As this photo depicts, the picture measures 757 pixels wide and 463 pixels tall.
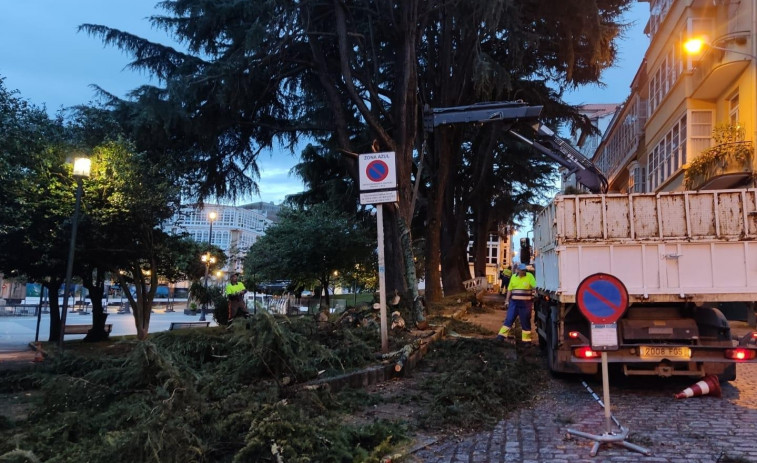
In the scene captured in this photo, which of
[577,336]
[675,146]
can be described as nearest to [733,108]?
[675,146]

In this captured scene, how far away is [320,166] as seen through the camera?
916 inches

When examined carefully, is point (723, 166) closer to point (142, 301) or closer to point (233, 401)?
point (233, 401)

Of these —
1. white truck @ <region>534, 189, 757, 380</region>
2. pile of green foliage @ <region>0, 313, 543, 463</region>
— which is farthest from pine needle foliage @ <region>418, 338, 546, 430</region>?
white truck @ <region>534, 189, 757, 380</region>

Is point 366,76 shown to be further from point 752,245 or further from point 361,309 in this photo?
point 752,245

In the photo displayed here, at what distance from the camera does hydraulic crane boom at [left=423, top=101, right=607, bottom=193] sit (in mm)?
15547

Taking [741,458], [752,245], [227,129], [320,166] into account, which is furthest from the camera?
[320,166]

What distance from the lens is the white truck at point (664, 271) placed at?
704 centimetres

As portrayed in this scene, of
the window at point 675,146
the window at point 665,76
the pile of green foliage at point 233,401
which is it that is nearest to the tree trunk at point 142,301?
the pile of green foliage at point 233,401

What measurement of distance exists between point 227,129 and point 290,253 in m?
9.19

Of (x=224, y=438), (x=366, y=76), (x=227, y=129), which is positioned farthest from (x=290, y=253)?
(x=224, y=438)

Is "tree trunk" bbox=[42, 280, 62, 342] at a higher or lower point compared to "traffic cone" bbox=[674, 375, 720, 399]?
higher

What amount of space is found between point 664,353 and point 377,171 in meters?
4.77

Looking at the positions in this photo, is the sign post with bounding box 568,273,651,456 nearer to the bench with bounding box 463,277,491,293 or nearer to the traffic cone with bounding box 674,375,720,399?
the traffic cone with bounding box 674,375,720,399

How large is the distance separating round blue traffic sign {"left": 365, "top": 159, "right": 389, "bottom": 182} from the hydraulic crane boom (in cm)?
778
